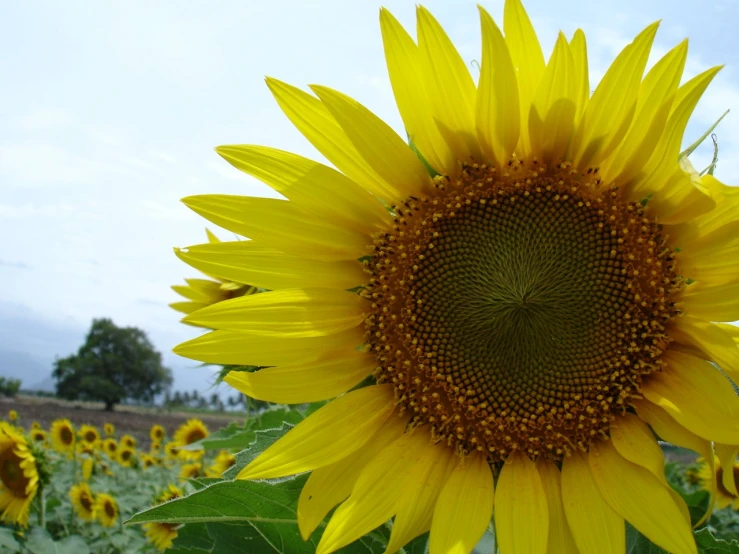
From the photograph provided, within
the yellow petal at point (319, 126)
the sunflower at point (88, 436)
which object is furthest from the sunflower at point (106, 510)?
the yellow petal at point (319, 126)

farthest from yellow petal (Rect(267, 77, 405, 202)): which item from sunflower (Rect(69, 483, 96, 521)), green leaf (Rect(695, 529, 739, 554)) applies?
sunflower (Rect(69, 483, 96, 521))

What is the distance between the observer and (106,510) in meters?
7.70

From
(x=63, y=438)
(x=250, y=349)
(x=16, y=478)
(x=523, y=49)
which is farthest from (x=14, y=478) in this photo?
(x=523, y=49)

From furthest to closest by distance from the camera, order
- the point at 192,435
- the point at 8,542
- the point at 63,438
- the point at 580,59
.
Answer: the point at 63,438 < the point at 192,435 < the point at 8,542 < the point at 580,59

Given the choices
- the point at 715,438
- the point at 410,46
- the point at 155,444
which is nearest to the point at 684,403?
the point at 715,438

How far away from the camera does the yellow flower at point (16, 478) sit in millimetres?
5941

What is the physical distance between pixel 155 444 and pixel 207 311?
11.6m

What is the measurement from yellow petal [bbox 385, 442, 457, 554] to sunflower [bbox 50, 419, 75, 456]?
31.3 ft

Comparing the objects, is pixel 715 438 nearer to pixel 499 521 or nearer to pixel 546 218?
pixel 499 521

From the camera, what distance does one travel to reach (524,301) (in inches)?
80.8

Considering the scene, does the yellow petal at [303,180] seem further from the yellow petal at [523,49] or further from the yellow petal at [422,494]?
the yellow petal at [422,494]

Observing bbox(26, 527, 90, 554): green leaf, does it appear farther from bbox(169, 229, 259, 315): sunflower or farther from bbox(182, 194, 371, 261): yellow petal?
bbox(182, 194, 371, 261): yellow petal

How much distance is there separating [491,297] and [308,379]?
23.4 inches

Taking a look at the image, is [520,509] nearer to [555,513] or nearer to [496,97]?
[555,513]
